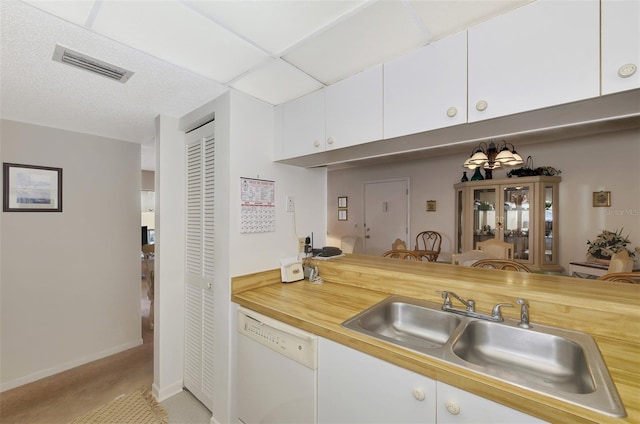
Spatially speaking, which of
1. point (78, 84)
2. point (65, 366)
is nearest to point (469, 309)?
point (78, 84)

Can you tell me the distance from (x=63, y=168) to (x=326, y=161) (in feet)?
7.59

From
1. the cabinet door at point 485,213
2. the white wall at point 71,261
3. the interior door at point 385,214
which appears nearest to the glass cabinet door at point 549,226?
the cabinet door at point 485,213

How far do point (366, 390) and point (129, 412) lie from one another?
71.4 inches

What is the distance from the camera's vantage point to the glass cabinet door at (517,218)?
365 centimetres

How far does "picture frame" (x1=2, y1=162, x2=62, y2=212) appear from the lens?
2074 mm

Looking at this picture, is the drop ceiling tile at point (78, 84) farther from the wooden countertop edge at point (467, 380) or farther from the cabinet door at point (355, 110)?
the wooden countertop edge at point (467, 380)

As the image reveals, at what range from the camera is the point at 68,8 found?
989 mm

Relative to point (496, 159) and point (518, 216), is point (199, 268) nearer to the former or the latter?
point (496, 159)

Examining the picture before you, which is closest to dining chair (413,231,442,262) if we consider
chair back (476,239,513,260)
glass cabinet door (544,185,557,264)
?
glass cabinet door (544,185,557,264)

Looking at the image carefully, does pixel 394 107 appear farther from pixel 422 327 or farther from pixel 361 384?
pixel 361 384

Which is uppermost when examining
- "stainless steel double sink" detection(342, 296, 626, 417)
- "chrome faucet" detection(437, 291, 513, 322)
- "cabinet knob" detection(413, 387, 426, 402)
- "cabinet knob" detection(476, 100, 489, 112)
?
"cabinet knob" detection(476, 100, 489, 112)

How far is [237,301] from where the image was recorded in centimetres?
159

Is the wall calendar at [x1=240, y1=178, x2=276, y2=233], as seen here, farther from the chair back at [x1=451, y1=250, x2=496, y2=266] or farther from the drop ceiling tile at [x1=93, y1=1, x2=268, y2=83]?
the chair back at [x1=451, y1=250, x2=496, y2=266]

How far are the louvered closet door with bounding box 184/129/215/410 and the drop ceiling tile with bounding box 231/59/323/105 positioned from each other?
46 centimetres
